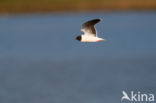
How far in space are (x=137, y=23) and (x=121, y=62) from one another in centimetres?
329

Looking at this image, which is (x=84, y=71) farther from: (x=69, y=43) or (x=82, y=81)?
(x=69, y=43)

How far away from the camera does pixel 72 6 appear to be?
566 inches

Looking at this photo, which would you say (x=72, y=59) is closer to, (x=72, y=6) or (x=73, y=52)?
(x=73, y=52)

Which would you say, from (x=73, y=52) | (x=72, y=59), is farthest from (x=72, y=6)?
(x=72, y=59)

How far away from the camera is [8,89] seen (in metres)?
8.02

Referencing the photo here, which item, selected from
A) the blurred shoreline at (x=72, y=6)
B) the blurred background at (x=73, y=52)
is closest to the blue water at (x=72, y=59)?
the blurred background at (x=73, y=52)

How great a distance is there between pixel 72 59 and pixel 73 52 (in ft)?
1.97

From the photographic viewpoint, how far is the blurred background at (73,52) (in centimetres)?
790

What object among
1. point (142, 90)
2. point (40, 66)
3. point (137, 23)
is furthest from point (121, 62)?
point (137, 23)

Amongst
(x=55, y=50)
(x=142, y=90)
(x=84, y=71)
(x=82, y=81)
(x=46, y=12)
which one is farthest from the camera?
(x=46, y=12)

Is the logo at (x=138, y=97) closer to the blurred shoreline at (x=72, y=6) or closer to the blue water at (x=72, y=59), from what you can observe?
the blue water at (x=72, y=59)

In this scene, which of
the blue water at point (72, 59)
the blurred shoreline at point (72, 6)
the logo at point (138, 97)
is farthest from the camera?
the blurred shoreline at point (72, 6)

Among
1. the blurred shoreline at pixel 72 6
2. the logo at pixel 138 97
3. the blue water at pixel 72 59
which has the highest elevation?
the blurred shoreline at pixel 72 6

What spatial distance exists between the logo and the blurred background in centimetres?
11
